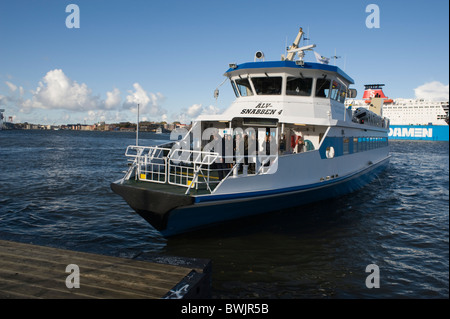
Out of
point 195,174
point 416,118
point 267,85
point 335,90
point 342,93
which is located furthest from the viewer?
point 416,118

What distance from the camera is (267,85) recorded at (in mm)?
11953

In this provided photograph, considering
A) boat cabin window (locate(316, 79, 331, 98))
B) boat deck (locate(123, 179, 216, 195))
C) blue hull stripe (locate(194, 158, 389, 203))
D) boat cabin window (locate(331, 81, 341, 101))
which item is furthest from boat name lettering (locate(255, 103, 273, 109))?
boat deck (locate(123, 179, 216, 195))

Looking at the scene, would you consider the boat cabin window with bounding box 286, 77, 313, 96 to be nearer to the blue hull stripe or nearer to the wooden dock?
the blue hull stripe

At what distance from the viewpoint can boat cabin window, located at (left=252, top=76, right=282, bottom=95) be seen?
1174 cm

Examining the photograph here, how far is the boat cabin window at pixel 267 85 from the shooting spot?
1174 centimetres

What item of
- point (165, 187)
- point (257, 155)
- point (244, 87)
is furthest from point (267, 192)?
point (244, 87)

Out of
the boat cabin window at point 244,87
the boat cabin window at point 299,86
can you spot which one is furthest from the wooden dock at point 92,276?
the boat cabin window at point 244,87

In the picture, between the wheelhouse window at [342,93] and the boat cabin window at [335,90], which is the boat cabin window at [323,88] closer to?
the boat cabin window at [335,90]

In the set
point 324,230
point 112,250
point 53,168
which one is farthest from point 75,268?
point 53,168

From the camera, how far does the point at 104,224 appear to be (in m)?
10.2

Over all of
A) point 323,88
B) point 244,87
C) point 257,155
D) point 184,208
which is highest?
point 244,87

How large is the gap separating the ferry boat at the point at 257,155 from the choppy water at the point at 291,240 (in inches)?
24.9

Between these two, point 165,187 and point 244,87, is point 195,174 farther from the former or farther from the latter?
point 244,87

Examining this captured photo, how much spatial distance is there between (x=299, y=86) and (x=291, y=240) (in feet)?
19.3
